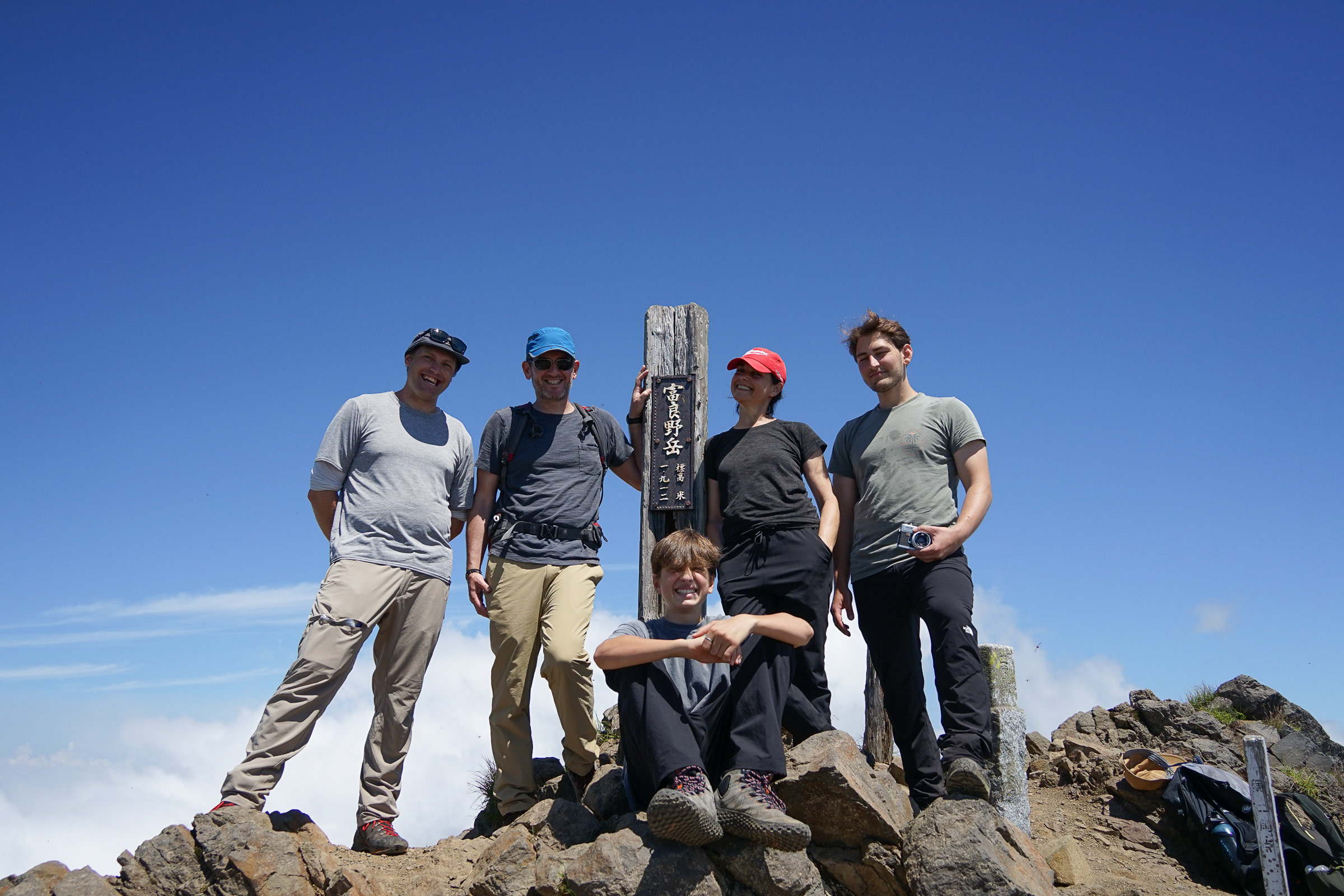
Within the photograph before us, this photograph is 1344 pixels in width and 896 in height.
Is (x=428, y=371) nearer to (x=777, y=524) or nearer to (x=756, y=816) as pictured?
(x=777, y=524)

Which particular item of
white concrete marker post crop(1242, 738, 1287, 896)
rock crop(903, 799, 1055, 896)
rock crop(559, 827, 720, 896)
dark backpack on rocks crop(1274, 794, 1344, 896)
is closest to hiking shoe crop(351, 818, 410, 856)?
rock crop(559, 827, 720, 896)

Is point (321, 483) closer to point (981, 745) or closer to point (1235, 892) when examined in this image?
point (981, 745)

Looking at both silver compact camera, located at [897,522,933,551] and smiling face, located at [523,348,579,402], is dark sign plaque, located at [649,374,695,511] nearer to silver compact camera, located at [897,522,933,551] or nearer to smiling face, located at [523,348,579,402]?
smiling face, located at [523,348,579,402]

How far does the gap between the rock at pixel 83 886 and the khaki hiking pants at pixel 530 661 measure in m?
2.24

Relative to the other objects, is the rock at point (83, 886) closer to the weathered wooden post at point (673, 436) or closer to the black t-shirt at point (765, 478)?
the weathered wooden post at point (673, 436)

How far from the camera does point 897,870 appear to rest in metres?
4.96

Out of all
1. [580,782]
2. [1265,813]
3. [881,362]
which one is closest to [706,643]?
[580,782]

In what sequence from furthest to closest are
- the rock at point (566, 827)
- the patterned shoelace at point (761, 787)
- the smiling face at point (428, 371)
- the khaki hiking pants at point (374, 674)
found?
the smiling face at point (428, 371)
the khaki hiking pants at point (374, 674)
the rock at point (566, 827)
the patterned shoelace at point (761, 787)

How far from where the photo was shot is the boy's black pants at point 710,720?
175 inches

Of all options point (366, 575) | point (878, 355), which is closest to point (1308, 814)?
point (878, 355)

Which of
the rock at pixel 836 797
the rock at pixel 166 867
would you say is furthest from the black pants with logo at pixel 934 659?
the rock at pixel 166 867

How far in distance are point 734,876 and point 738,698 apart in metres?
0.88

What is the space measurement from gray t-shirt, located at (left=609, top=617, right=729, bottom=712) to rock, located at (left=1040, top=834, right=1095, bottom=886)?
325 cm

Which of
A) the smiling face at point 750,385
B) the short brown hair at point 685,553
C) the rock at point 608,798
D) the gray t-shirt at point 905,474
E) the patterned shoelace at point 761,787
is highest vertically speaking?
the smiling face at point 750,385
